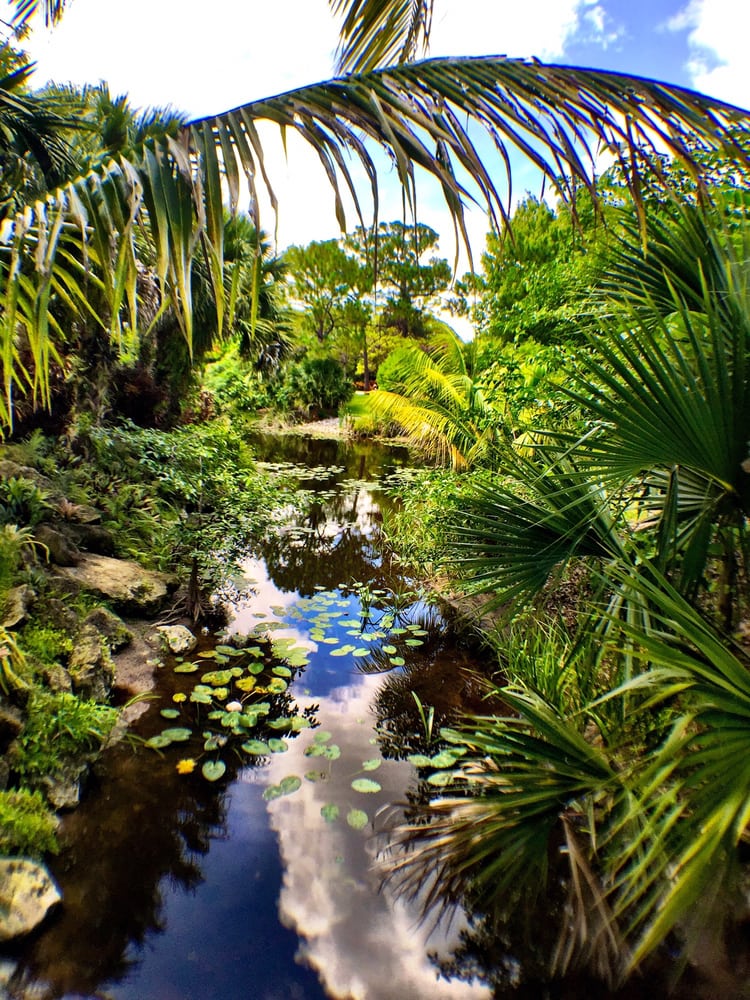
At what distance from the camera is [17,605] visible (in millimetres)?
3123

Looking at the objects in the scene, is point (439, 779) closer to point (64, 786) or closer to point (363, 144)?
point (64, 786)

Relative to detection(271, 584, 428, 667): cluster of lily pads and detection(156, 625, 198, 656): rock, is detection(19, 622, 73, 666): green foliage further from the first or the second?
detection(271, 584, 428, 667): cluster of lily pads

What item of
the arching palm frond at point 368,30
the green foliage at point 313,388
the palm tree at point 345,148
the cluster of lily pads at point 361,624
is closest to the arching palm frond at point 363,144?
the palm tree at point 345,148

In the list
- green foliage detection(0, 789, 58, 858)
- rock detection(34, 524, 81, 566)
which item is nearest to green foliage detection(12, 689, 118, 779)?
green foliage detection(0, 789, 58, 858)

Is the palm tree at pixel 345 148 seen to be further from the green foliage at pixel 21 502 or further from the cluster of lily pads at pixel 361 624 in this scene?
the cluster of lily pads at pixel 361 624

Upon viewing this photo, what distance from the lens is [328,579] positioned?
6129 mm

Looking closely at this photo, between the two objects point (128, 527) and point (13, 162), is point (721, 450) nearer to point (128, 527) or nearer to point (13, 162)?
point (13, 162)

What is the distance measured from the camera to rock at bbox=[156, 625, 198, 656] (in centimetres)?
416

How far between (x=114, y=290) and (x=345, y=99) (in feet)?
3.37

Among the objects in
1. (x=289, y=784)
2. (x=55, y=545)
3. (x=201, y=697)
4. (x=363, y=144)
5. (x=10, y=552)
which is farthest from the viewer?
(x=55, y=545)

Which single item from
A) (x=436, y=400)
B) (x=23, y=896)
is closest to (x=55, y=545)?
(x=23, y=896)

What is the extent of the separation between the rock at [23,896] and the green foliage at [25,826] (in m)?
0.16

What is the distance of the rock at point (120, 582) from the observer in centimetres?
423

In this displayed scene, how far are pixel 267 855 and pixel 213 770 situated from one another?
1.92ft
